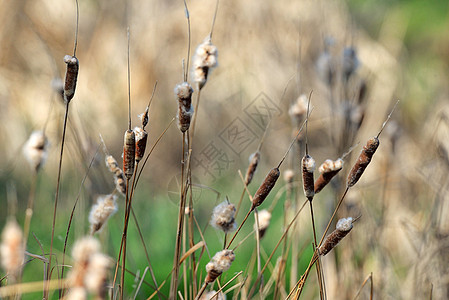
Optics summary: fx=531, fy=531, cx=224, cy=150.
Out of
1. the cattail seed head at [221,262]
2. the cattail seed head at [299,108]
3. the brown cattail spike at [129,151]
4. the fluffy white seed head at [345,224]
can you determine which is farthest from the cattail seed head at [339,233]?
the cattail seed head at [299,108]

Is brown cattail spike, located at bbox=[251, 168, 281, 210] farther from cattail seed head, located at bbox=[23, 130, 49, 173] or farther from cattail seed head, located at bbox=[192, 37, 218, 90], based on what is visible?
cattail seed head, located at bbox=[23, 130, 49, 173]

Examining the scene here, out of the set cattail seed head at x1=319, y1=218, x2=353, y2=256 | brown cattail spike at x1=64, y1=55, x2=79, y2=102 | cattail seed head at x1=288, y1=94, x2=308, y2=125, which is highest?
cattail seed head at x1=288, y1=94, x2=308, y2=125

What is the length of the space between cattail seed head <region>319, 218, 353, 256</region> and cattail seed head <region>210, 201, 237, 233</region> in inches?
4.4

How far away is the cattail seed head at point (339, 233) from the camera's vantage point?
0.52 metres

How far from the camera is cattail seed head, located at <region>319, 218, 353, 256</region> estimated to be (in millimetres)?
516

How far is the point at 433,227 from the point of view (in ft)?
3.40

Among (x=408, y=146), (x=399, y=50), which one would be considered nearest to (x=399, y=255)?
(x=408, y=146)

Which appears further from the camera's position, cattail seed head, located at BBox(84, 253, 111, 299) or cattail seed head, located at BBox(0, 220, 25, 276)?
cattail seed head, located at BBox(0, 220, 25, 276)

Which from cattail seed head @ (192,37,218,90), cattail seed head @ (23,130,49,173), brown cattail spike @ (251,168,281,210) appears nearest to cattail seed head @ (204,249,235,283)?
brown cattail spike @ (251,168,281,210)

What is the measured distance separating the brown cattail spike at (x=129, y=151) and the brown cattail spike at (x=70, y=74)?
0.29ft

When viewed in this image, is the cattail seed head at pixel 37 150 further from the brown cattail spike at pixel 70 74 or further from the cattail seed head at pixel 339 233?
the cattail seed head at pixel 339 233

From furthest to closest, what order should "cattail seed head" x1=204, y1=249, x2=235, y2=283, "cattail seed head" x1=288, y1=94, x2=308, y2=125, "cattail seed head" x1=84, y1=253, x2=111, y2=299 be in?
"cattail seed head" x1=288, y1=94, x2=308, y2=125, "cattail seed head" x1=204, y1=249, x2=235, y2=283, "cattail seed head" x1=84, y1=253, x2=111, y2=299

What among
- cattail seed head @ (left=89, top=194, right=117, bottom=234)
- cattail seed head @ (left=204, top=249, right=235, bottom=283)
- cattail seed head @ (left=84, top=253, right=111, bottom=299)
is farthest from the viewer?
cattail seed head @ (left=89, top=194, right=117, bottom=234)

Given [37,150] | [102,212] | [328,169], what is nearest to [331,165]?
[328,169]
